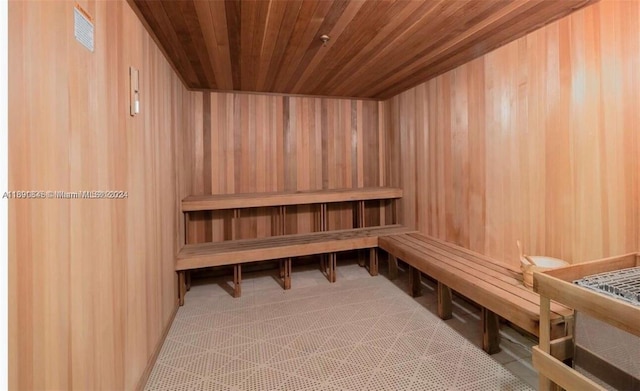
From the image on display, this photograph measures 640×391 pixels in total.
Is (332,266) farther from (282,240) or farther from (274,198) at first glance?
(274,198)

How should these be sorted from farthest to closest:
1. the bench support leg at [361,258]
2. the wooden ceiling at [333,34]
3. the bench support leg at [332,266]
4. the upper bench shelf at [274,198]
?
the bench support leg at [361,258] < the bench support leg at [332,266] < the upper bench shelf at [274,198] < the wooden ceiling at [333,34]

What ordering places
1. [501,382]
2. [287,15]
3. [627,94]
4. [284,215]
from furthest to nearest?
[284,215], [287,15], [501,382], [627,94]

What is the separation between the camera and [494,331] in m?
1.93

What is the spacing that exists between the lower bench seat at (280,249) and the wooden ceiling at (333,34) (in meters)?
1.65

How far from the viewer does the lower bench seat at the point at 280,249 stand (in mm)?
2672

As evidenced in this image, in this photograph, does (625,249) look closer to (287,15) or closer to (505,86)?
(505,86)

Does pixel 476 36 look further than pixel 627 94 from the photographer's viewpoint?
Yes

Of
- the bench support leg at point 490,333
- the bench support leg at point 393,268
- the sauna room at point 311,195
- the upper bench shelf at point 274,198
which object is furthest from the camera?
the bench support leg at point 393,268

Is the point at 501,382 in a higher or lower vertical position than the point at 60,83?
lower

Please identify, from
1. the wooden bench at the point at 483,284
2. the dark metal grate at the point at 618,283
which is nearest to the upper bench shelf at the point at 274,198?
the wooden bench at the point at 483,284

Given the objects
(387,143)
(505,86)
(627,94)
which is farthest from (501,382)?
(387,143)

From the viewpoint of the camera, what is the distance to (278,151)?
3.54m

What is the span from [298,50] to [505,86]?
1.56 metres

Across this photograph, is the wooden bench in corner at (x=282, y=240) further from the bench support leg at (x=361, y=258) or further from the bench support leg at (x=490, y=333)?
the bench support leg at (x=490, y=333)
